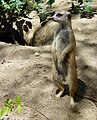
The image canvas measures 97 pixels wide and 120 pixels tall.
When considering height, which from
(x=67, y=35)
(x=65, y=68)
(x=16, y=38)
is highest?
(x=67, y=35)

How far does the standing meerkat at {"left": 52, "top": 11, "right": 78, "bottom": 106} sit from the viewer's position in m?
2.53

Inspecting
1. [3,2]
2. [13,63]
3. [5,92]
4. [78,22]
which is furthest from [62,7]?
[5,92]

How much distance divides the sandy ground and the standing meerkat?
5.7 inches

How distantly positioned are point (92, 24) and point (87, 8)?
0.76 m

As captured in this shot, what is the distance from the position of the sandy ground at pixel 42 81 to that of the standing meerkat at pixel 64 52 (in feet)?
0.48

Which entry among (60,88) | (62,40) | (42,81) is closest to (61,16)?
(62,40)

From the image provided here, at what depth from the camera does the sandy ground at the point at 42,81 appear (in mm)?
2691

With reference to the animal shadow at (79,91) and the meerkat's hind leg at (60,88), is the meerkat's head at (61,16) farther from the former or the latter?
the animal shadow at (79,91)

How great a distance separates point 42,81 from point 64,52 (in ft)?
1.97

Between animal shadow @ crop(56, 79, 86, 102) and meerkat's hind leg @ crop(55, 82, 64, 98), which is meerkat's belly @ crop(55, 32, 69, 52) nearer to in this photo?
meerkat's hind leg @ crop(55, 82, 64, 98)

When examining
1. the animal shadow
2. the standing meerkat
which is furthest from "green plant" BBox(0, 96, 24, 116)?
the animal shadow

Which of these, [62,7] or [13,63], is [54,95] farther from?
[62,7]

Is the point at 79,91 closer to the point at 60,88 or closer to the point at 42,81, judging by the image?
the point at 60,88

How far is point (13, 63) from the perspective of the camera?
11.3 feet
